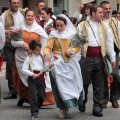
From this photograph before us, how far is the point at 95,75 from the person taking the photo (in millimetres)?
8164

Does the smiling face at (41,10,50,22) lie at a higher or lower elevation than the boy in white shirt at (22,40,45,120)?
higher

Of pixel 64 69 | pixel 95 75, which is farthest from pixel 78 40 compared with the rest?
pixel 95 75

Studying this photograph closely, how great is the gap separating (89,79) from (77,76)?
32 centimetres

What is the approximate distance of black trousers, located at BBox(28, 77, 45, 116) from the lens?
7.70 m

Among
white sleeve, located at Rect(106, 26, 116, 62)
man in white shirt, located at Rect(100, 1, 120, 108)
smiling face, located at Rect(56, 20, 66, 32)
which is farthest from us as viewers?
man in white shirt, located at Rect(100, 1, 120, 108)

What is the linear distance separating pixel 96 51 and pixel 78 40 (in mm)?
393

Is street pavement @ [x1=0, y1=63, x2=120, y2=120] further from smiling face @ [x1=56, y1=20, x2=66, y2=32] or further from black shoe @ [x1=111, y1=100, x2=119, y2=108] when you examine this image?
smiling face @ [x1=56, y1=20, x2=66, y2=32]

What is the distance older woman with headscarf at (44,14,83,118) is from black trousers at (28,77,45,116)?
0.69 ft

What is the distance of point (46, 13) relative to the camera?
30.6ft

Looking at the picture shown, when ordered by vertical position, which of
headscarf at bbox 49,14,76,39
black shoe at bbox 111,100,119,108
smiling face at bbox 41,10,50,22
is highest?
smiling face at bbox 41,10,50,22

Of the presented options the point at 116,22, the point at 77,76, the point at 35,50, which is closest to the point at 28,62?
the point at 35,50

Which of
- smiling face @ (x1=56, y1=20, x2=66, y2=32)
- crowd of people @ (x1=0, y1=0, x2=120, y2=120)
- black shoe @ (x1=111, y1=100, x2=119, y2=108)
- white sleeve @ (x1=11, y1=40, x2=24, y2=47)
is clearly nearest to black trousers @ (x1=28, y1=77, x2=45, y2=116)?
crowd of people @ (x1=0, y1=0, x2=120, y2=120)

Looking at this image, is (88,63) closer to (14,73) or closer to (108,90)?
(108,90)

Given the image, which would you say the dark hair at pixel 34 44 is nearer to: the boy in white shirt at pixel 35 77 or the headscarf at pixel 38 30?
the boy in white shirt at pixel 35 77
